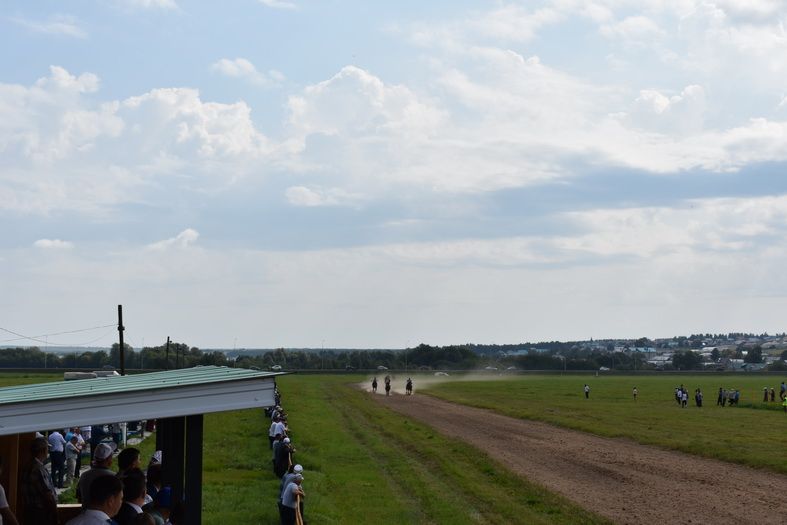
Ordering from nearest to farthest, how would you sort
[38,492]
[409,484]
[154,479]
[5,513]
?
[5,513] → [38,492] → [154,479] → [409,484]

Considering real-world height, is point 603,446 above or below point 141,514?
below

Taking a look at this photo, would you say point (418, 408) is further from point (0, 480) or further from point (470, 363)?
point (470, 363)

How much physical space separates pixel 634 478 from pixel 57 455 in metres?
15.9

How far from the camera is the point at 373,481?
86.6ft

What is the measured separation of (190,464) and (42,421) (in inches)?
94.2

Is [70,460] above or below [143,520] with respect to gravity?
below

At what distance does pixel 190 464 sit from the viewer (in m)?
10.0

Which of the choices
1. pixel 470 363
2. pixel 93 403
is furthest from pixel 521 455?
pixel 470 363

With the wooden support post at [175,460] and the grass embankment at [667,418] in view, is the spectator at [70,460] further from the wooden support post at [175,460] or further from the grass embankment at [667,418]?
the grass embankment at [667,418]

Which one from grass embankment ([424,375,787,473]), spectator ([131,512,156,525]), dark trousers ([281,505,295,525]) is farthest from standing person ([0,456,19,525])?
grass embankment ([424,375,787,473])

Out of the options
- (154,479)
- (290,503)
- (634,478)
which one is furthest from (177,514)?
(634,478)

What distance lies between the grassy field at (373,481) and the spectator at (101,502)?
11.9 meters

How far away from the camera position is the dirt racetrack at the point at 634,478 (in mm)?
22750

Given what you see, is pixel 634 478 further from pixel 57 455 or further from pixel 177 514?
pixel 177 514
